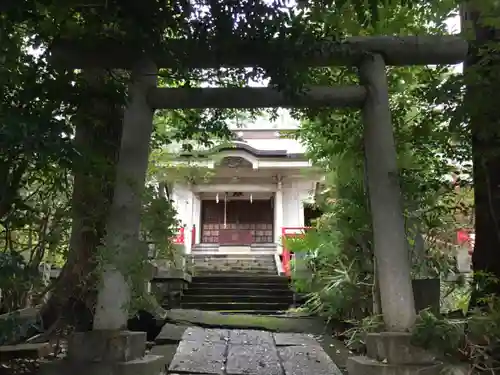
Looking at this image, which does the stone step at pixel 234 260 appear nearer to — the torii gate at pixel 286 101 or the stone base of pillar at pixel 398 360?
the torii gate at pixel 286 101

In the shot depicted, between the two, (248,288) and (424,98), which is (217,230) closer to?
(248,288)

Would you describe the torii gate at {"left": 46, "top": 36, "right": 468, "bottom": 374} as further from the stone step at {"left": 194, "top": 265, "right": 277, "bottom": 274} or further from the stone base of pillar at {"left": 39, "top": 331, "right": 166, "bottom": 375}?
the stone step at {"left": 194, "top": 265, "right": 277, "bottom": 274}

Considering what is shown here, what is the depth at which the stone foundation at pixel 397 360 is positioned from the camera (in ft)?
11.1

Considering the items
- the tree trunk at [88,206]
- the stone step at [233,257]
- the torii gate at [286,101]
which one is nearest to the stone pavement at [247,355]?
the torii gate at [286,101]

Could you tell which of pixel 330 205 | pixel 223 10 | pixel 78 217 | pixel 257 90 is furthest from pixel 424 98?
pixel 78 217

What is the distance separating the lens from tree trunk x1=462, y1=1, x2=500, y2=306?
12.2ft

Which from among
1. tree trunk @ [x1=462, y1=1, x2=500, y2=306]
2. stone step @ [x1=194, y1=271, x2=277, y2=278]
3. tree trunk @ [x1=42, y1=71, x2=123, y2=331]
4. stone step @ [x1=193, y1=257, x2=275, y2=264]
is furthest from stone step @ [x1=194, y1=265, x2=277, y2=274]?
tree trunk @ [x1=462, y1=1, x2=500, y2=306]

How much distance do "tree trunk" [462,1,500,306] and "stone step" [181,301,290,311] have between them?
6.03 metres

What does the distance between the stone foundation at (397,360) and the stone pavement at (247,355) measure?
440 millimetres

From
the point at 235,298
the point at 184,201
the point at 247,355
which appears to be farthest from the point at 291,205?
the point at 247,355

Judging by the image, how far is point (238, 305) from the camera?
32.0 ft

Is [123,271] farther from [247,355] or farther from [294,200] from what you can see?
[294,200]

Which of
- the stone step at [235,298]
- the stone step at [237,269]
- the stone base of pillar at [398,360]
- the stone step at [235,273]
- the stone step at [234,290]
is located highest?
the stone step at [237,269]

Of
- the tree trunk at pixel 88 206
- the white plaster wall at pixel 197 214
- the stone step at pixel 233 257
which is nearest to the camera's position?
the tree trunk at pixel 88 206
